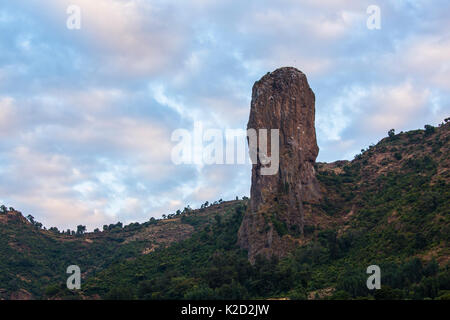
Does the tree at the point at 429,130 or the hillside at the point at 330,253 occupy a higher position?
the tree at the point at 429,130

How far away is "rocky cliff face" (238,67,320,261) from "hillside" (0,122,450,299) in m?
1.55

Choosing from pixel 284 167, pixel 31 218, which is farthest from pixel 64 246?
pixel 284 167

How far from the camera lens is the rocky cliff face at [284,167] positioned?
78.1 metres

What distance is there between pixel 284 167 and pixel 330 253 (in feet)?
51.3

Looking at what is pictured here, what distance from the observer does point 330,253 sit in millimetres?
71312

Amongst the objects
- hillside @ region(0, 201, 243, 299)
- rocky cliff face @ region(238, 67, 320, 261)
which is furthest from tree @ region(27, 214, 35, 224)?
rocky cliff face @ region(238, 67, 320, 261)

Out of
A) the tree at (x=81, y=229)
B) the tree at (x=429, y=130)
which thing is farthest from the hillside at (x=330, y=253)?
the tree at (x=81, y=229)

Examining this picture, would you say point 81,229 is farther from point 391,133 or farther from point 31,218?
point 391,133

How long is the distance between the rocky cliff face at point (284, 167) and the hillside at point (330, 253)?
1546mm

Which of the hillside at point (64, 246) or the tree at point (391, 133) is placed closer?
the hillside at point (64, 246)

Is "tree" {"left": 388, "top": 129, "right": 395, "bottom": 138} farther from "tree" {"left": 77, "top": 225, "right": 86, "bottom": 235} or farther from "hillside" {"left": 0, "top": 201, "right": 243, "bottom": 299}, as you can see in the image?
"tree" {"left": 77, "top": 225, "right": 86, "bottom": 235}

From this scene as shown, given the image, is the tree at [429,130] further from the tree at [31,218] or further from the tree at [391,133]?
the tree at [31,218]

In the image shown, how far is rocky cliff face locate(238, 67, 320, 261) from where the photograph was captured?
78125mm
